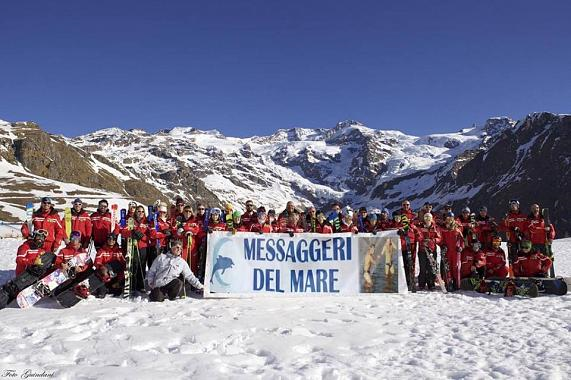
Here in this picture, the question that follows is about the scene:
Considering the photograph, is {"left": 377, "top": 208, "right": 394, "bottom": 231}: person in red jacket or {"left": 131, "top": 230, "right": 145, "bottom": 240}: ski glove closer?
{"left": 131, "top": 230, "right": 145, "bottom": 240}: ski glove

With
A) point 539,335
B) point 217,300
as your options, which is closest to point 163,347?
point 217,300

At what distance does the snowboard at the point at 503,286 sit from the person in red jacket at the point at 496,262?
600mm

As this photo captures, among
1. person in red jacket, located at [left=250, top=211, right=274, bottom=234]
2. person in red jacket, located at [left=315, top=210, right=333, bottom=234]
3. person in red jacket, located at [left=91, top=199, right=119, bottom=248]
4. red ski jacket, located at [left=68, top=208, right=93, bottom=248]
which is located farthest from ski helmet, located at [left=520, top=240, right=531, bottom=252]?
red ski jacket, located at [left=68, top=208, right=93, bottom=248]

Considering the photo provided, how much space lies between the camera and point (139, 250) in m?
11.4

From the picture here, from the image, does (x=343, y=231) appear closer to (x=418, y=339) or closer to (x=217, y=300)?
(x=217, y=300)

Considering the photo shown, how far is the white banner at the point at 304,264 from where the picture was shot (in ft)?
37.3

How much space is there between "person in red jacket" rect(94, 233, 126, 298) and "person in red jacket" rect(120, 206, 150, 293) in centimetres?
27

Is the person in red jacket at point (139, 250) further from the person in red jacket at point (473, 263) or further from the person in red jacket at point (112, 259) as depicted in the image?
the person in red jacket at point (473, 263)

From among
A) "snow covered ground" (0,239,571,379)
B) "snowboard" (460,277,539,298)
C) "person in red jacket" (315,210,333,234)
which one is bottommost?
"snow covered ground" (0,239,571,379)

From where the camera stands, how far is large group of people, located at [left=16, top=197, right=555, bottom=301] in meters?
10.8

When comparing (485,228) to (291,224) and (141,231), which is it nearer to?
(291,224)

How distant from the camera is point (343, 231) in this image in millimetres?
12742

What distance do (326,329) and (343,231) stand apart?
15.8ft

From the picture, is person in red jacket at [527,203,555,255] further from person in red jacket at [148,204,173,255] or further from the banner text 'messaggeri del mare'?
person in red jacket at [148,204,173,255]
